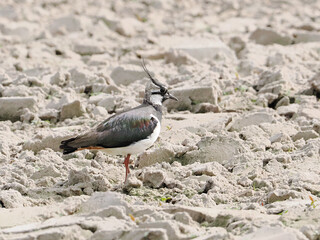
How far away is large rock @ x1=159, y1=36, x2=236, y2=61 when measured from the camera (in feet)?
40.6

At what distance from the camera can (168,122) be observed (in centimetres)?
880

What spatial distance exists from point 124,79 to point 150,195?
14.9ft

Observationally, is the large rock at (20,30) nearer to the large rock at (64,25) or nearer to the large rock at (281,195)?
the large rock at (64,25)

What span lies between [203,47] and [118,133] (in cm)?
574

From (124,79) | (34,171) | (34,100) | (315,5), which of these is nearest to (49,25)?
(124,79)

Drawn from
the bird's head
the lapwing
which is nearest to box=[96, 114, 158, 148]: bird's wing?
the lapwing

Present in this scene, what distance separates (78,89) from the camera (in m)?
Answer: 10.4

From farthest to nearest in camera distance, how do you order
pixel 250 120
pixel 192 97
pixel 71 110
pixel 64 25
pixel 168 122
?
pixel 64 25 < pixel 192 97 < pixel 71 110 < pixel 168 122 < pixel 250 120

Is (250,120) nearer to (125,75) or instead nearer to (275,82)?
(275,82)

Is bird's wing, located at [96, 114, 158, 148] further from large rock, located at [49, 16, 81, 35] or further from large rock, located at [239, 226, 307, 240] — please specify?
large rock, located at [49, 16, 81, 35]

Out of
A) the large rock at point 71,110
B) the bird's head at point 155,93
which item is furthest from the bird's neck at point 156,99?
the large rock at point 71,110

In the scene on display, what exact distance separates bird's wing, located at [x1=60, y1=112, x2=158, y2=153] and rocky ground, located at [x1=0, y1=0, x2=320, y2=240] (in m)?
0.29

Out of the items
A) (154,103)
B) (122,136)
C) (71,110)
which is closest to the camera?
(122,136)

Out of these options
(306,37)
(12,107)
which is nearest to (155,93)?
(12,107)
